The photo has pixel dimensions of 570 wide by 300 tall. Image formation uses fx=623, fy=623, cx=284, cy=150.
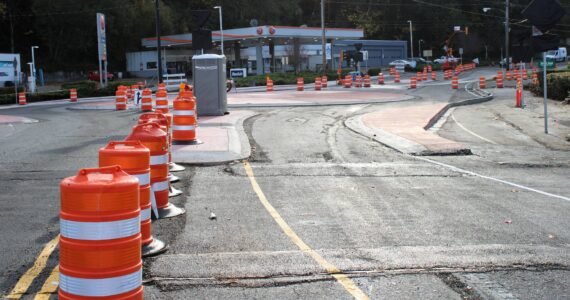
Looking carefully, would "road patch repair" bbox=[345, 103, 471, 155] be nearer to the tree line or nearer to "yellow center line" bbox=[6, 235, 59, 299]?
"yellow center line" bbox=[6, 235, 59, 299]

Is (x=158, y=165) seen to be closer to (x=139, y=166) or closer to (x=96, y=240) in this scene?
(x=139, y=166)

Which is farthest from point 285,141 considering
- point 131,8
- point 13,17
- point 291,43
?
point 13,17

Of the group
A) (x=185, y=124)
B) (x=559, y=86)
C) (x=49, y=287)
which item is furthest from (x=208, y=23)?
(x=49, y=287)

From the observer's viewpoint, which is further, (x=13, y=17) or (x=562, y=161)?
(x=13, y=17)

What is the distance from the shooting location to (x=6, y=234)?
6.86m

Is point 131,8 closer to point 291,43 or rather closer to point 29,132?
point 291,43

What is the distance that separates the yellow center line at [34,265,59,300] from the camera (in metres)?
4.90

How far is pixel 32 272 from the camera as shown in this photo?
18.1 feet

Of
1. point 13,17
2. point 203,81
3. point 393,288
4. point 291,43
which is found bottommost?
point 393,288

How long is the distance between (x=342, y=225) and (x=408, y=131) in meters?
10.4

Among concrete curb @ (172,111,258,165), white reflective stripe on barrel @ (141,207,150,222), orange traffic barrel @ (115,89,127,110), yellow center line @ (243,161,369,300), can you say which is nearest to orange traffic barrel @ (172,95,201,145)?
Answer: concrete curb @ (172,111,258,165)

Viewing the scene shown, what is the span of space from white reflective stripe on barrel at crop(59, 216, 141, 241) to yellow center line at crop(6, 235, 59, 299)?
1.37 meters

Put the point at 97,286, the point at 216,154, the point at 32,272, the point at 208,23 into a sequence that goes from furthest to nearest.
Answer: the point at 208,23 → the point at 216,154 → the point at 32,272 → the point at 97,286

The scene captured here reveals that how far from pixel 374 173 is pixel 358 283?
598 cm
